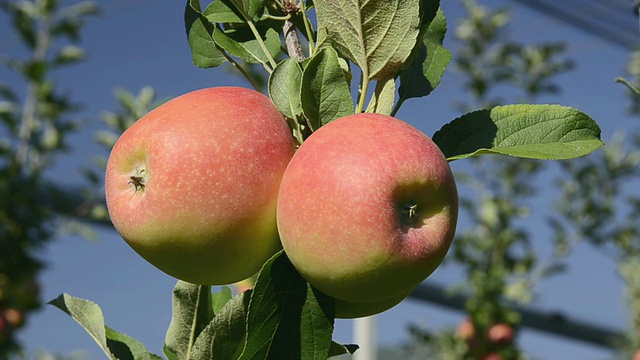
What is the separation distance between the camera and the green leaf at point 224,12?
0.92 m

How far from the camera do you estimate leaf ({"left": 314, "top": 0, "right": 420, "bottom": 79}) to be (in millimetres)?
808

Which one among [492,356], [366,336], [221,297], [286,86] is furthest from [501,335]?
[286,86]

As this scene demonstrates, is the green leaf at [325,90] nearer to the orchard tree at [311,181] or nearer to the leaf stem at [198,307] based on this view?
the orchard tree at [311,181]

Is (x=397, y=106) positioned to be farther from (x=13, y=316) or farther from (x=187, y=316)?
(x=13, y=316)

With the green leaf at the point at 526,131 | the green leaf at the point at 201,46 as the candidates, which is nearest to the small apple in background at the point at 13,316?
the green leaf at the point at 201,46

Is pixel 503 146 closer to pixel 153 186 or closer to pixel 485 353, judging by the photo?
pixel 153 186

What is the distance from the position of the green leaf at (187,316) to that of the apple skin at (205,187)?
0.15 metres

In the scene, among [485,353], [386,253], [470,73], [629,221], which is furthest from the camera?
[629,221]

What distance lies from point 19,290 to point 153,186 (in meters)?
2.85

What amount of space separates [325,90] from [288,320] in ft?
0.75

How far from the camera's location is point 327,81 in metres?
0.81

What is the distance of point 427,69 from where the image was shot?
94cm

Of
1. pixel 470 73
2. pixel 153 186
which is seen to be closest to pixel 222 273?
pixel 153 186

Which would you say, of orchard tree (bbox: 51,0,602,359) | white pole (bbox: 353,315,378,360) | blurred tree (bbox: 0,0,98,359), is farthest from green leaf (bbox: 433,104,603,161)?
white pole (bbox: 353,315,378,360)
